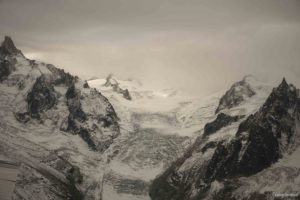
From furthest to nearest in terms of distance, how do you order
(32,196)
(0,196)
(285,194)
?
1. (32,196)
2. (285,194)
3. (0,196)

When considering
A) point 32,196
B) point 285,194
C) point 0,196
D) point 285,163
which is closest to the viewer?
point 0,196

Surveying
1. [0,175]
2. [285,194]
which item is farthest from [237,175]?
[0,175]

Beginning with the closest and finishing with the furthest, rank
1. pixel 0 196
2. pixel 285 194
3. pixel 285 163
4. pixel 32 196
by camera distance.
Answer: pixel 0 196 < pixel 285 194 < pixel 32 196 < pixel 285 163

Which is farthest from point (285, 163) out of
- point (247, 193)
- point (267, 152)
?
point (247, 193)

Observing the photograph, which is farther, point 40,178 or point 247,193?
point 40,178

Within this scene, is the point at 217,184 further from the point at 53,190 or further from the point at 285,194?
the point at 53,190

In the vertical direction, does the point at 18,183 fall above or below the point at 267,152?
below

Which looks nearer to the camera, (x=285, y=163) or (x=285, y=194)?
(x=285, y=194)

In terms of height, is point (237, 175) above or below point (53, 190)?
above

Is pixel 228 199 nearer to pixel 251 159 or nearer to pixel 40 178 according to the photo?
pixel 251 159
